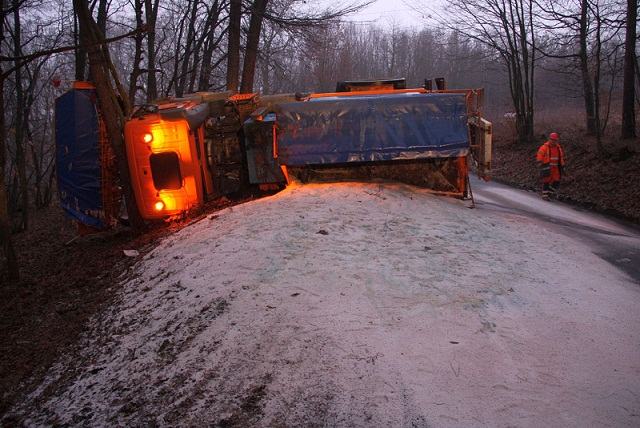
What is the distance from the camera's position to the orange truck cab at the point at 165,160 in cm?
862

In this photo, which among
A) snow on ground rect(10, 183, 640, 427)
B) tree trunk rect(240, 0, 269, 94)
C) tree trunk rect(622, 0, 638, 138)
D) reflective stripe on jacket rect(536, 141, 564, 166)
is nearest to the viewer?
snow on ground rect(10, 183, 640, 427)

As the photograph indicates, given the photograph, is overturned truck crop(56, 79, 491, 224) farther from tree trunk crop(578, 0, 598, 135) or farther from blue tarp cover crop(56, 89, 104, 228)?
tree trunk crop(578, 0, 598, 135)

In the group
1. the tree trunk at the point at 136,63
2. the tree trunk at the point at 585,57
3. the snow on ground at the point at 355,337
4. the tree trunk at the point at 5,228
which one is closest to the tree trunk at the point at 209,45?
the tree trunk at the point at 136,63

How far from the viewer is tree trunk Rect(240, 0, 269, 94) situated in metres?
16.1

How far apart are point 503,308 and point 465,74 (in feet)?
239

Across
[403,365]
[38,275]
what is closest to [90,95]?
[38,275]

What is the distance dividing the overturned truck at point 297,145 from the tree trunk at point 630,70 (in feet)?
31.1

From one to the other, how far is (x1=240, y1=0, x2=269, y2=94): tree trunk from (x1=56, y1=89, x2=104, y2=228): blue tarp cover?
310 inches

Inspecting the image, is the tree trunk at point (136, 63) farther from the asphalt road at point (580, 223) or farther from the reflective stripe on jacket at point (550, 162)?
the reflective stripe on jacket at point (550, 162)

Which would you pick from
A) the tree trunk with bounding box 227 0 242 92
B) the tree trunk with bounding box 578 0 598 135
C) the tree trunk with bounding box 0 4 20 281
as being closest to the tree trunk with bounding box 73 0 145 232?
the tree trunk with bounding box 0 4 20 281

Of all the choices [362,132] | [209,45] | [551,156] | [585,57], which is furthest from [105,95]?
[585,57]

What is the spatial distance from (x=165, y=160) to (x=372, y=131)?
363 cm

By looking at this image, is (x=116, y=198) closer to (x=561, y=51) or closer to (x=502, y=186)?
(x=502, y=186)

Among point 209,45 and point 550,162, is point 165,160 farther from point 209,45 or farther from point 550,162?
point 209,45
